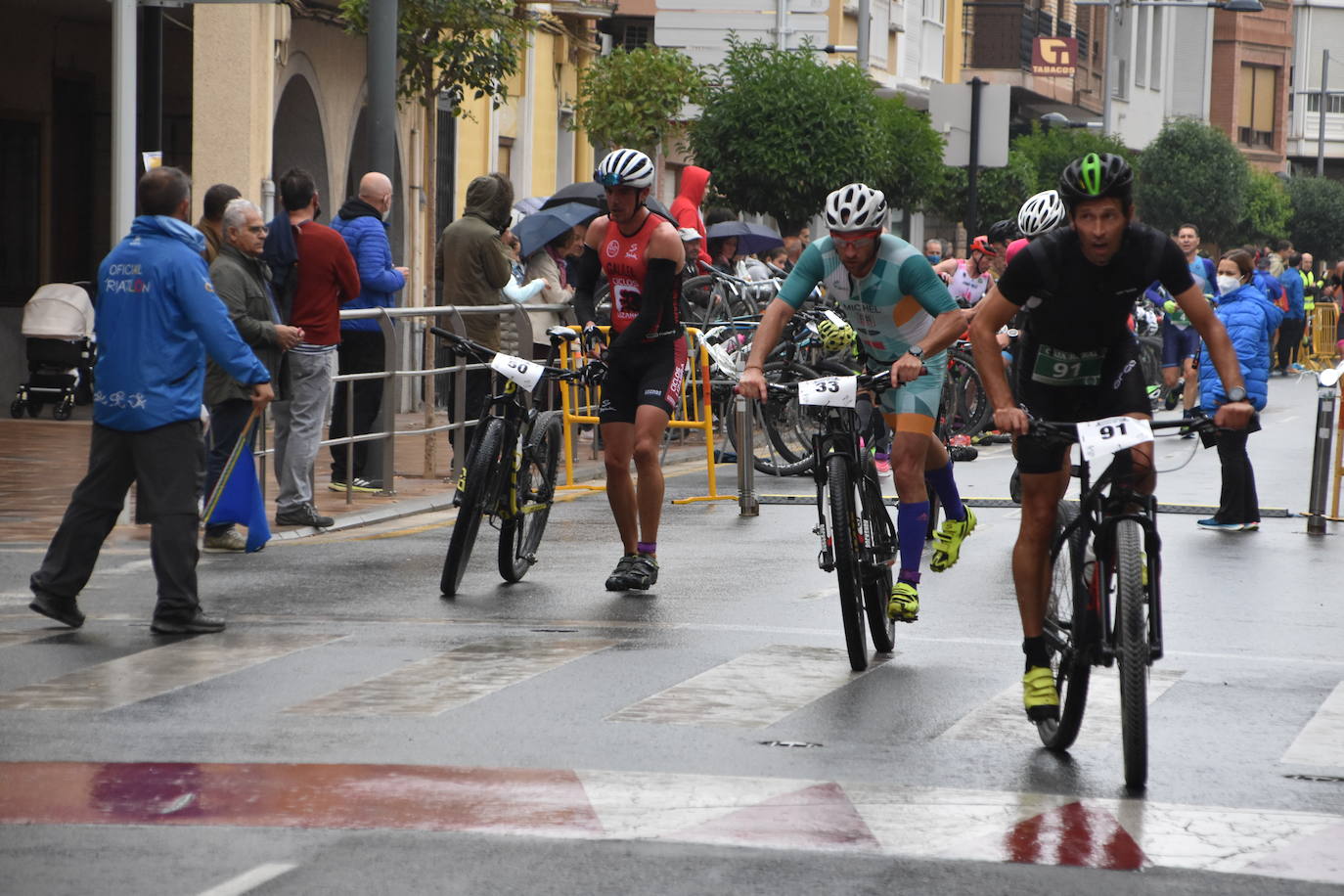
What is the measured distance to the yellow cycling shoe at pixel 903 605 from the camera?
8922mm

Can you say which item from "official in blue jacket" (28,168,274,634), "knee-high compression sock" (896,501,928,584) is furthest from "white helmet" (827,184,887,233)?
"official in blue jacket" (28,168,274,634)

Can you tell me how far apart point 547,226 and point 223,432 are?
20.9 ft

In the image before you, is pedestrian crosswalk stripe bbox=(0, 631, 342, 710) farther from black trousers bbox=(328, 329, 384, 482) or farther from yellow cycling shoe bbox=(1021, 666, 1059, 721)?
black trousers bbox=(328, 329, 384, 482)

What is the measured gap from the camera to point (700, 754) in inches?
272

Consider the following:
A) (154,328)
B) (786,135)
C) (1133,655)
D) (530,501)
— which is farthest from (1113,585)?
(786,135)

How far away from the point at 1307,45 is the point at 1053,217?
80771mm

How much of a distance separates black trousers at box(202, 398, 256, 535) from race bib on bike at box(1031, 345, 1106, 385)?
5.71m

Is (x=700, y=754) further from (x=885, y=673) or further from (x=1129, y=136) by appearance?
(x=1129, y=136)


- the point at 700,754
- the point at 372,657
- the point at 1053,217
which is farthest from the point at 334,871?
the point at 1053,217

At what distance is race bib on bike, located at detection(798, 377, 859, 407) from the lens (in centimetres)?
850

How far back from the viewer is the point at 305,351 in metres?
13.0

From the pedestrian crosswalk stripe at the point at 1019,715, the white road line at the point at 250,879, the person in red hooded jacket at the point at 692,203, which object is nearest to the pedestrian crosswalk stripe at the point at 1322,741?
the pedestrian crosswalk stripe at the point at 1019,715

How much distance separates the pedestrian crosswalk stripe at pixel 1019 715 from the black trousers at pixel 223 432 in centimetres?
519

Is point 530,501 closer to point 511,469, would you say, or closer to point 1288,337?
point 511,469
